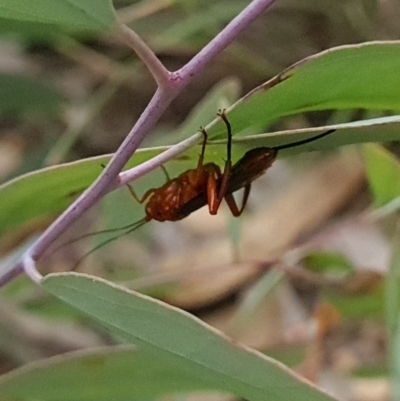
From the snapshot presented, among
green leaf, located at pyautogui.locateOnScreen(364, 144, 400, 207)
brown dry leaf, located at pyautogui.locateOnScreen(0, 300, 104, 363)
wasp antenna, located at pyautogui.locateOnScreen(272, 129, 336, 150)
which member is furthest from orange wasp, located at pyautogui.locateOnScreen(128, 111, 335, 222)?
brown dry leaf, located at pyautogui.locateOnScreen(0, 300, 104, 363)

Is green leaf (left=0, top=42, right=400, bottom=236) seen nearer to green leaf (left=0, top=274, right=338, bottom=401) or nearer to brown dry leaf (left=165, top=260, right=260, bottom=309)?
green leaf (left=0, top=274, right=338, bottom=401)

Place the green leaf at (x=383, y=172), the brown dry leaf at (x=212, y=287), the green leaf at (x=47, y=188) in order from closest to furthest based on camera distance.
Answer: the green leaf at (x=47, y=188) → the green leaf at (x=383, y=172) → the brown dry leaf at (x=212, y=287)

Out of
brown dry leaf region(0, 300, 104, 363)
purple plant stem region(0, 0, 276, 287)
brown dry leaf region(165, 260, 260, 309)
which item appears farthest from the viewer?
brown dry leaf region(165, 260, 260, 309)

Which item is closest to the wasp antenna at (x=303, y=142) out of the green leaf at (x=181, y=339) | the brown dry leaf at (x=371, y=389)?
the green leaf at (x=181, y=339)

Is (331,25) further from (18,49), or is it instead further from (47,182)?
(18,49)

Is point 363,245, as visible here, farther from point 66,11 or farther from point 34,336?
point 66,11

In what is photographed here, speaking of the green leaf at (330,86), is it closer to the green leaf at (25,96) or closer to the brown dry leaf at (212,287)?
the green leaf at (25,96)
